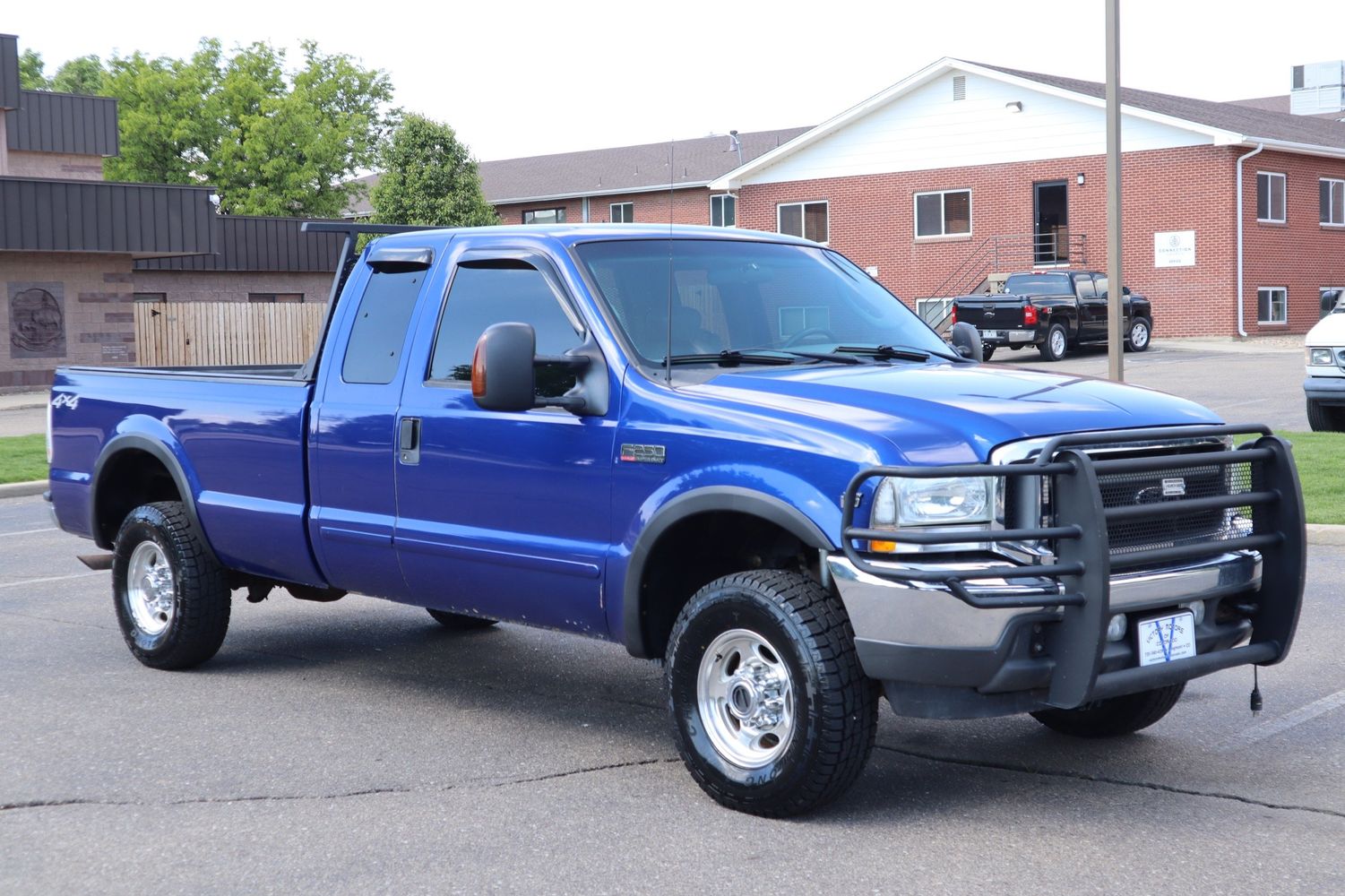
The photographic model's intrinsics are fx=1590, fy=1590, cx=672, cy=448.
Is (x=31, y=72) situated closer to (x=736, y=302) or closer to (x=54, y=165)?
(x=54, y=165)

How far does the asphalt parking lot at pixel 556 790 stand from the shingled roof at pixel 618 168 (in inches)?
1558

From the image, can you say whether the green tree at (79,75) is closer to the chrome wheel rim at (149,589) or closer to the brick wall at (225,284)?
the brick wall at (225,284)

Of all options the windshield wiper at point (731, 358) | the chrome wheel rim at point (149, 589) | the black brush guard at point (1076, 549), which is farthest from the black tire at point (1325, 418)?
the chrome wheel rim at point (149, 589)

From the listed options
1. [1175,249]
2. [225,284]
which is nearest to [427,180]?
[225,284]

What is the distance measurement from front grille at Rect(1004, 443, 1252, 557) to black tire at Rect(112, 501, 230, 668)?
4247 millimetres

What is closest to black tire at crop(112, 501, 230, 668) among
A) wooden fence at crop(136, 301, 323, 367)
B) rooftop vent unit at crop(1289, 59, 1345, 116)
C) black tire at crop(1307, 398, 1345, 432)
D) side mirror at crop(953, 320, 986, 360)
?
side mirror at crop(953, 320, 986, 360)

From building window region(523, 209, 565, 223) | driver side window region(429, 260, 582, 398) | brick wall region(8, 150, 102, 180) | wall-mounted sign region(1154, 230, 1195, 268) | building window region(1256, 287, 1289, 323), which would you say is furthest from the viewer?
building window region(523, 209, 565, 223)

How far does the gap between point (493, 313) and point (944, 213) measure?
121ft

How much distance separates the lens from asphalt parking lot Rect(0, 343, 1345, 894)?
4621 millimetres

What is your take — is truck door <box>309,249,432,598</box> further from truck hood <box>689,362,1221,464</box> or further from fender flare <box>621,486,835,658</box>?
truck hood <box>689,362,1221,464</box>

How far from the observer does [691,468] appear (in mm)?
5348

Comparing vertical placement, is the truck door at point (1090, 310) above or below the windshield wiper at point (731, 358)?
above

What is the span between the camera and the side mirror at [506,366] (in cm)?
554

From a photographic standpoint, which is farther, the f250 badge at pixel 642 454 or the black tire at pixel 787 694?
the f250 badge at pixel 642 454
